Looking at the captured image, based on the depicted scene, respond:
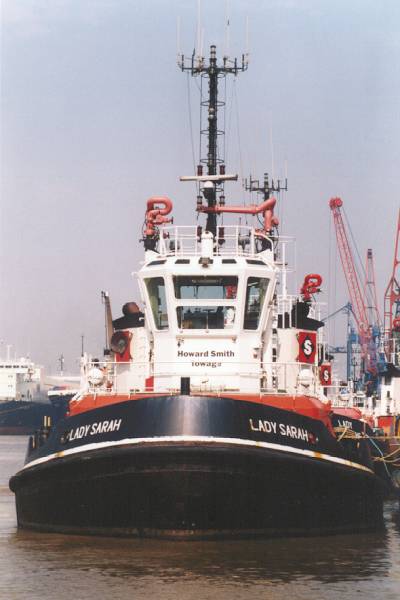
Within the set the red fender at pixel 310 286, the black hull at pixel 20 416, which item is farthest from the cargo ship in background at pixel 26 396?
the red fender at pixel 310 286

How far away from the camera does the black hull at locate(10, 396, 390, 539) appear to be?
23.0 m

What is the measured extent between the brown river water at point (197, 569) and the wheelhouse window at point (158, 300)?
510 centimetres

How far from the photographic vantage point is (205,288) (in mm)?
27062

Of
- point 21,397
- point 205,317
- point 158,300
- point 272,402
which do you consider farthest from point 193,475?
point 21,397

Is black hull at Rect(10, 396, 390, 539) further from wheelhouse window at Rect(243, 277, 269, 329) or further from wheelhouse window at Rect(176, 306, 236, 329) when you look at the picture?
wheelhouse window at Rect(176, 306, 236, 329)

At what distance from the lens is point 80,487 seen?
79.4 feet

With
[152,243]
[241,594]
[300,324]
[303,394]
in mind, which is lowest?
[241,594]

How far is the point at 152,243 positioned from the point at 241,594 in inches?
609

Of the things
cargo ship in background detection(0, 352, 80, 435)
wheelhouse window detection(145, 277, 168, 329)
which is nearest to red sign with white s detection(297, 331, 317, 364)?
wheelhouse window detection(145, 277, 168, 329)

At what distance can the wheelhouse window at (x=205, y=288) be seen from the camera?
2697 cm

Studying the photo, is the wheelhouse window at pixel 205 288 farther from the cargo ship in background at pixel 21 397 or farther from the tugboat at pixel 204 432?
the cargo ship in background at pixel 21 397

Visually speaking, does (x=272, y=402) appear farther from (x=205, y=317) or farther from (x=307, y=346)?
(x=307, y=346)

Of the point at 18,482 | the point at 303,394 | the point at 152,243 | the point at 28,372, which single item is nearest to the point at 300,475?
the point at 303,394

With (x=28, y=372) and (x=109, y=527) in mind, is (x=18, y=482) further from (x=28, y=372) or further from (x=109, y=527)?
(x=28, y=372)
